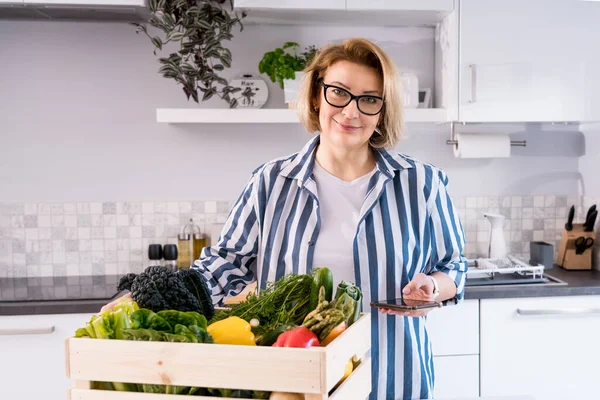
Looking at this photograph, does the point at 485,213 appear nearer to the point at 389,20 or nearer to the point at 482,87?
the point at 482,87

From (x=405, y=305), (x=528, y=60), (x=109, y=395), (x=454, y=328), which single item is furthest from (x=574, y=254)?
(x=109, y=395)

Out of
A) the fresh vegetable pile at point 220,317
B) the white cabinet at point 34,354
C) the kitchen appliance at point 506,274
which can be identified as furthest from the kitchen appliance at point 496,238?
the fresh vegetable pile at point 220,317

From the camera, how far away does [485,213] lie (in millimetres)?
3158

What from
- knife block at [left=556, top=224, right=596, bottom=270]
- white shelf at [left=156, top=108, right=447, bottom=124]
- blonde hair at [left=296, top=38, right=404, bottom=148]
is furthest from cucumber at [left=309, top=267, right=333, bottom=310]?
knife block at [left=556, top=224, right=596, bottom=270]

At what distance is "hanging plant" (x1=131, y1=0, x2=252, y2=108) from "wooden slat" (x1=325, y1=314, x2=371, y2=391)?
1817mm

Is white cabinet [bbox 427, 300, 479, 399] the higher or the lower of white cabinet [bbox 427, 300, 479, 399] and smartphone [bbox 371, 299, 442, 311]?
the lower

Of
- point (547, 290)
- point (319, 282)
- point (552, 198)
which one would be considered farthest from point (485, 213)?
point (319, 282)

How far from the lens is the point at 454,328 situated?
2.62 metres

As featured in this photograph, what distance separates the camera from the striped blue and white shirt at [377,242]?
168 centimetres

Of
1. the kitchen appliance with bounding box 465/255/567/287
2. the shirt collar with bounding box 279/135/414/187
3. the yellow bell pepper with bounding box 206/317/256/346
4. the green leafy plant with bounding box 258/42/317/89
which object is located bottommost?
the kitchen appliance with bounding box 465/255/567/287

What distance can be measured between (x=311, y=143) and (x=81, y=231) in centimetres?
163

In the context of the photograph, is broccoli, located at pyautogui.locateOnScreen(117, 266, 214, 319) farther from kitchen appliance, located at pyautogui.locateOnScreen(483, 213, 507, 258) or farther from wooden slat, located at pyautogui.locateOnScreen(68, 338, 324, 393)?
kitchen appliance, located at pyautogui.locateOnScreen(483, 213, 507, 258)

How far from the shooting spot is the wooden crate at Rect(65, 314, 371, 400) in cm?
90

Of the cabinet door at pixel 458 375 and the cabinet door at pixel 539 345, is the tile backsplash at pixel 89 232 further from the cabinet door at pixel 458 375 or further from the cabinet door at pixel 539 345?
the cabinet door at pixel 458 375
